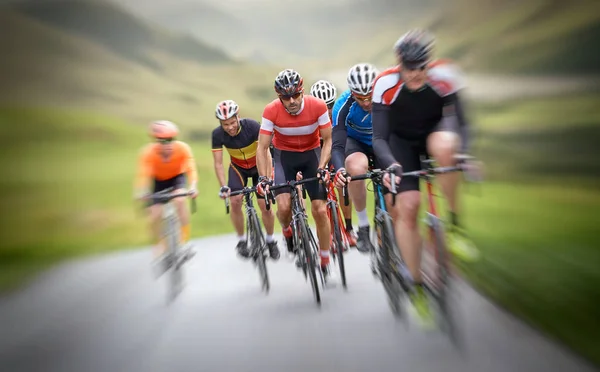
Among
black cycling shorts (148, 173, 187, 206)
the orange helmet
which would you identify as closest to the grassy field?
black cycling shorts (148, 173, 187, 206)

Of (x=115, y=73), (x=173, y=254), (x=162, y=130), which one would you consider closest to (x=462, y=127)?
A: (x=173, y=254)

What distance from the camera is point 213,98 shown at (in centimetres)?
666

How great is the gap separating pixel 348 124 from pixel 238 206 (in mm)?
1468

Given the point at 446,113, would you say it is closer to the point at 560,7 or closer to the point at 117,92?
the point at 560,7

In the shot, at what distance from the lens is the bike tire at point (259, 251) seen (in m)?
4.11

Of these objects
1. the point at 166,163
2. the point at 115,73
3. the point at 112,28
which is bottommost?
the point at 166,163

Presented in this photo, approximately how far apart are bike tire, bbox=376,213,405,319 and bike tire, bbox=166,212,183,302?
1835mm

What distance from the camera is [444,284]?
2594 mm

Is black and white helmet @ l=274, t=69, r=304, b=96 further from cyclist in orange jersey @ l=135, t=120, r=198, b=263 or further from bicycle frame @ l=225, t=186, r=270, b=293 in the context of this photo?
cyclist in orange jersey @ l=135, t=120, r=198, b=263

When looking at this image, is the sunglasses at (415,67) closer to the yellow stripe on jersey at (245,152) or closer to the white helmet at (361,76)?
the white helmet at (361,76)

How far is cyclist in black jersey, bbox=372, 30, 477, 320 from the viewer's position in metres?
2.71

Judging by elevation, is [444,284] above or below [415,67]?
below

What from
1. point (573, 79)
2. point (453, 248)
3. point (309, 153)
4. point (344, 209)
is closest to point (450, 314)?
point (453, 248)

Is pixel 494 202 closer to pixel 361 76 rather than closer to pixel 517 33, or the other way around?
pixel 517 33
